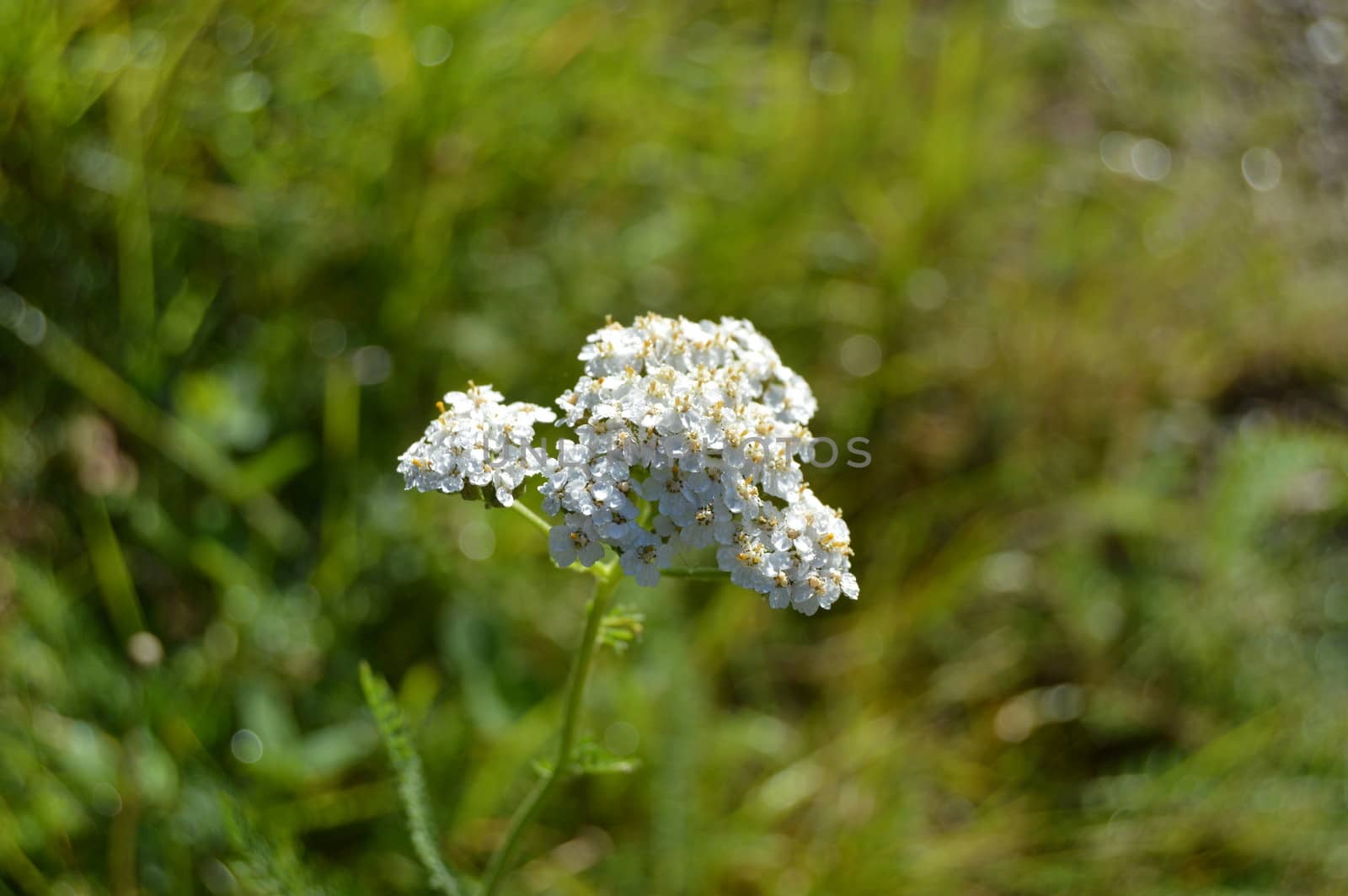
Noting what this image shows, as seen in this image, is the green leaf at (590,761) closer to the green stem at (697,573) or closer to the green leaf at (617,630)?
the green leaf at (617,630)

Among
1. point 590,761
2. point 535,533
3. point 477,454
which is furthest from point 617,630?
point 535,533

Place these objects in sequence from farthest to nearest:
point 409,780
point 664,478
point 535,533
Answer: point 535,533 → point 409,780 → point 664,478

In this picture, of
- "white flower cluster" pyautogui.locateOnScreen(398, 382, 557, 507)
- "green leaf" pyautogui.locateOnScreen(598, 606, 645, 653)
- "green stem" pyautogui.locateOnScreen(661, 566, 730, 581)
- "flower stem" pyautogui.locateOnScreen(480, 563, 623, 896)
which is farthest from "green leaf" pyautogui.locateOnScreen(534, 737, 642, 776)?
"white flower cluster" pyautogui.locateOnScreen(398, 382, 557, 507)

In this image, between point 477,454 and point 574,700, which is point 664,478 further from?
point 574,700

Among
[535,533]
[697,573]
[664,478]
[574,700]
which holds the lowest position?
[535,533]

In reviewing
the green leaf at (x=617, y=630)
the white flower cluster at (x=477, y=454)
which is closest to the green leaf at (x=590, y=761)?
the green leaf at (x=617, y=630)

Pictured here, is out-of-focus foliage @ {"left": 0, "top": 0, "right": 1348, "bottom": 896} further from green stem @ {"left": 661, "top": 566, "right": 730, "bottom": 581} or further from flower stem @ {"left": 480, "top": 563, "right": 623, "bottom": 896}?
green stem @ {"left": 661, "top": 566, "right": 730, "bottom": 581}
